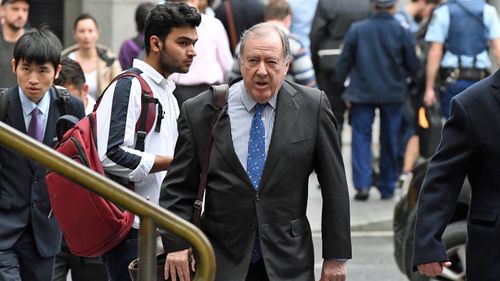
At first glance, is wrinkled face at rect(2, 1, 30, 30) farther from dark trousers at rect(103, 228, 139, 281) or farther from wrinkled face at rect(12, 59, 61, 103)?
dark trousers at rect(103, 228, 139, 281)

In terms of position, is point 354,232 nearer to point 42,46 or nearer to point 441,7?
point 441,7

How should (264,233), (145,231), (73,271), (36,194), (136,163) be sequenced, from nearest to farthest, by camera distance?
(145,231) → (264,233) → (136,163) → (36,194) → (73,271)

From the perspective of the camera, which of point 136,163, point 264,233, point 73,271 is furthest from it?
point 73,271

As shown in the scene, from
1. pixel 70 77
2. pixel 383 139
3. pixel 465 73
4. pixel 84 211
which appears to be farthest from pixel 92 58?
pixel 84 211

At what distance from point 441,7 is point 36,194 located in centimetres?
724

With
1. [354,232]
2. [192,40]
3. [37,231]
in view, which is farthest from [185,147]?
[354,232]

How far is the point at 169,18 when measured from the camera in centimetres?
693

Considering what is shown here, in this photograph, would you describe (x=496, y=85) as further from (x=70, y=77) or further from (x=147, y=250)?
(x=70, y=77)

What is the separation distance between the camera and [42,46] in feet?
24.6

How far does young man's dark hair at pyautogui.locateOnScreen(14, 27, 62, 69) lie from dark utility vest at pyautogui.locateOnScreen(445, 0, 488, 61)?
6.68 meters

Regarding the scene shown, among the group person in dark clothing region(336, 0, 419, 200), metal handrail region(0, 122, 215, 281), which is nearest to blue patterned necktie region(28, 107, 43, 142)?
metal handrail region(0, 122, 215, 281)

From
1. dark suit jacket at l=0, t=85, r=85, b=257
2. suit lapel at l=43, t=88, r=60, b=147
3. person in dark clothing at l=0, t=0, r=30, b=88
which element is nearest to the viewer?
dark suit jacket at l=0, t=85, r=85, b=257

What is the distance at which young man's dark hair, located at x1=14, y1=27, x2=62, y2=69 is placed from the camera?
24.4 feet

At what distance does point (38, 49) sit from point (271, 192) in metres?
1.87
